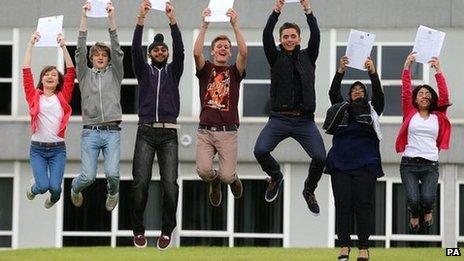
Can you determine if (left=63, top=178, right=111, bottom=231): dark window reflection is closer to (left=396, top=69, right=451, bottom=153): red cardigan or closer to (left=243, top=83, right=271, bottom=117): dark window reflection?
(left=243, top=83, right=271, bottom=117): dark window reflection

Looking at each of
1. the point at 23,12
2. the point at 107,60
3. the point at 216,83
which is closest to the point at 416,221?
the point at 216,83

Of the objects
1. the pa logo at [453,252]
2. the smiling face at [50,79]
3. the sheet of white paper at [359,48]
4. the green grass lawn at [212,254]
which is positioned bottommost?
the green grass lawn at [212,254]

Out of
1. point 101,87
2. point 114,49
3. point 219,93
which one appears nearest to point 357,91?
point 219,93

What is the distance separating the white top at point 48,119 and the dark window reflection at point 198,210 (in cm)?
1451

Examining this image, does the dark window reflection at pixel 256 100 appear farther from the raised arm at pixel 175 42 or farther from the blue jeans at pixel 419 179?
the raised arm at pixel 175 42

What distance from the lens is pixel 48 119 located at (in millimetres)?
19047

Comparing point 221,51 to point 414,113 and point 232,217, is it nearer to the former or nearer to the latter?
point 414,113

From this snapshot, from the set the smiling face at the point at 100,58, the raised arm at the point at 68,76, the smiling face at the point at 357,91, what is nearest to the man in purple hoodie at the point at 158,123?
the smiling face at the point at 100,58

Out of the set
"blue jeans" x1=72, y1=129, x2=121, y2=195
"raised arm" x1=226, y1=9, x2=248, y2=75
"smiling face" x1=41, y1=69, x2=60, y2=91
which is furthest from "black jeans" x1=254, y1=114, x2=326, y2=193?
"smiling face" x1=41, y1=69, x2=60, y2=91

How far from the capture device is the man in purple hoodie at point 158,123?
1822cm

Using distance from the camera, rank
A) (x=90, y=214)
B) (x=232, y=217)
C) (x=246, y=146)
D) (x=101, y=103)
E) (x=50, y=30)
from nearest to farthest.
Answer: (x=101, y=103), (x=50, y=30), (x=246, y=146), (x=232, y=217), (x=90, y=214)

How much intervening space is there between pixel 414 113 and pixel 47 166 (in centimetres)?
550

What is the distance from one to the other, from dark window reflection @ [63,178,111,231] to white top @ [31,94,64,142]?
14.7m

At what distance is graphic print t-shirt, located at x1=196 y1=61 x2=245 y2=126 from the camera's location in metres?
18.5
